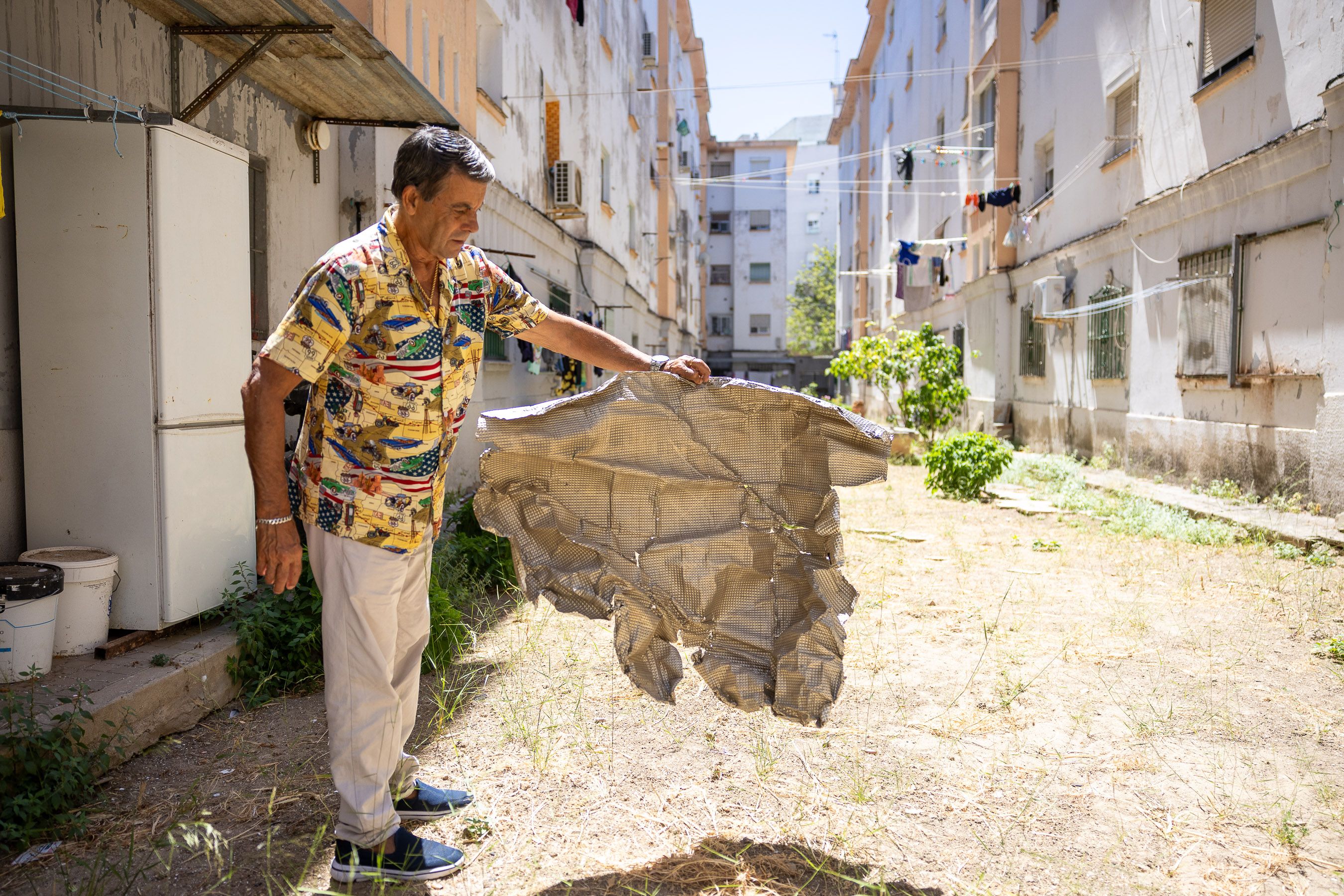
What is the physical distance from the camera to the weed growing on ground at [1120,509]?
7.76 metres

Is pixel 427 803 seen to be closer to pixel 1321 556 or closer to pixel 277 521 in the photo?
pixel 277 521

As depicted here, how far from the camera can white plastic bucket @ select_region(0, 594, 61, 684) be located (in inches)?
132

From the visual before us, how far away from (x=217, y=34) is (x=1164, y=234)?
10054 millimetres

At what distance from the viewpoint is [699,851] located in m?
2.79

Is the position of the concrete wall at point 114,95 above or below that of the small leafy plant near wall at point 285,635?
above

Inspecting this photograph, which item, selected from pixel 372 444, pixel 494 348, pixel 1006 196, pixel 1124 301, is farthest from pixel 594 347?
pixel 1006 196

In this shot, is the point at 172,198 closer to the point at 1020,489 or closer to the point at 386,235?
the point at 386,235

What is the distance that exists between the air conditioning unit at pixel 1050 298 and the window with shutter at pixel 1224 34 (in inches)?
175

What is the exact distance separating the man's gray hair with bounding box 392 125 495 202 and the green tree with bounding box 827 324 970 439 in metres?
13.6

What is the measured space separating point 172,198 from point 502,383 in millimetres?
6420

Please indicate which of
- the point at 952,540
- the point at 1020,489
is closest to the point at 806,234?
the point at 1020,489

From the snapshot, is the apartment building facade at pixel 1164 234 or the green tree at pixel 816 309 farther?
the green tree at pixel 816 309

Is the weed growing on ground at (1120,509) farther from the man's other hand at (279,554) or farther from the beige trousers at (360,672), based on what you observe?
the man's other hand at (279,554)

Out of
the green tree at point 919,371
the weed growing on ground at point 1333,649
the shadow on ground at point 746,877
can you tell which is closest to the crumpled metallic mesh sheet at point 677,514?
the shadow on ground at point 746,877
